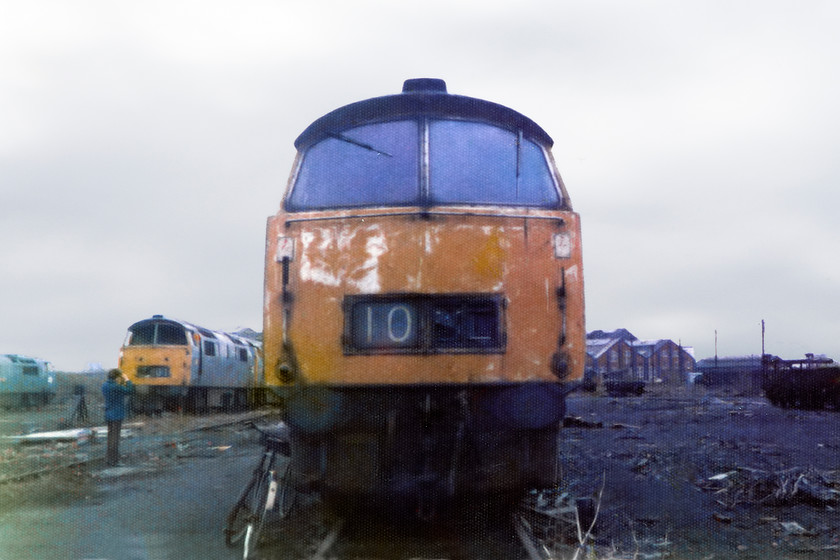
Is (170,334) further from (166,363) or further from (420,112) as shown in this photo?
(420,112)

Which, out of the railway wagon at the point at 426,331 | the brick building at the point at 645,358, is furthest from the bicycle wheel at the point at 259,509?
the brick building at the point at 645,358

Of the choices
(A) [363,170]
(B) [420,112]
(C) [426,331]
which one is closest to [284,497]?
(C) [426,331]

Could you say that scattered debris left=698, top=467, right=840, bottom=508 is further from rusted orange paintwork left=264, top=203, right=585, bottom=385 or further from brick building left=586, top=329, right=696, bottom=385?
brick building left=586, top=329, right=696, bottom=385

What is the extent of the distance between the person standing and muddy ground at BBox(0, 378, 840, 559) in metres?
0.29

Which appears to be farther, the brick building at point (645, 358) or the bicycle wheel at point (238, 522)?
the brick building at point (645, 358)

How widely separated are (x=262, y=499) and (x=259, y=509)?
0.43 feet

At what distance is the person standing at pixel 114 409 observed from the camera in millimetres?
10516

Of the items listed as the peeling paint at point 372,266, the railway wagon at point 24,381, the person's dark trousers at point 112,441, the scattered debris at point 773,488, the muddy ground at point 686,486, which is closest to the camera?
the peeling paint at point 372,266

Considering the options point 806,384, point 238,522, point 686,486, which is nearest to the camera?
point 238,522

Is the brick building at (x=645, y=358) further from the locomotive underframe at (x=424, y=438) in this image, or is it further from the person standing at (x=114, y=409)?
the locomotive underframe at (x=424, y=438)

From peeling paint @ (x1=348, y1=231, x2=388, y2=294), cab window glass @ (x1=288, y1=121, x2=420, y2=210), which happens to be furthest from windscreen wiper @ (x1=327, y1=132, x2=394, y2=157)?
peeling paint @ (x1=348, y1=231, x2=388, y2=294)

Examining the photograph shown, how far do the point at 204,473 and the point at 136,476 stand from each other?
808 millimetres

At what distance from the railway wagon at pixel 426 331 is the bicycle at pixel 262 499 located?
51 cm

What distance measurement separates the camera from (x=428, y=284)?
4.85 metres
